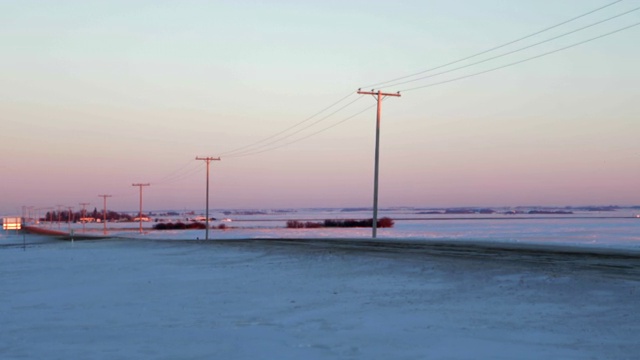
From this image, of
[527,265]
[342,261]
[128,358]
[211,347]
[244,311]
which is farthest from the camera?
[342,261]

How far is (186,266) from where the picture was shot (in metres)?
28.5

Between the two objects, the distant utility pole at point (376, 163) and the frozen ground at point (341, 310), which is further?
the distant utility pole at point (376, 163)

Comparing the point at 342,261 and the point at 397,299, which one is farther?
the point at 342,261

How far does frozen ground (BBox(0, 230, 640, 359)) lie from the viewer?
38.1 ft

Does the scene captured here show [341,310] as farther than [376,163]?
No

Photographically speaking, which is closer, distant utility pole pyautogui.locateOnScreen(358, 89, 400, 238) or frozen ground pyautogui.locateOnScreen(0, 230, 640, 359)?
frozen ground pyautogui.locateOnScreen(0, 230, 640, 359)

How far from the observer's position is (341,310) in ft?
51.0

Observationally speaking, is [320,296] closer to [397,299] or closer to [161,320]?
[397,299]

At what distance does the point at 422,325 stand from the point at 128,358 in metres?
5.29

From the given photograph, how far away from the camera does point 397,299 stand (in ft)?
55.5

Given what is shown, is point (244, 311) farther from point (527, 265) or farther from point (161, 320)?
point (527, 265)

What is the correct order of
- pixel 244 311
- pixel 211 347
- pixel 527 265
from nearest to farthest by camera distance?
1. pixel 211 347
2. pixel 244 311
3. pixel 527 265

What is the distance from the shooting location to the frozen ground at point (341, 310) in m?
11.6

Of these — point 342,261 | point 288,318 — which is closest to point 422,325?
point 288,318
